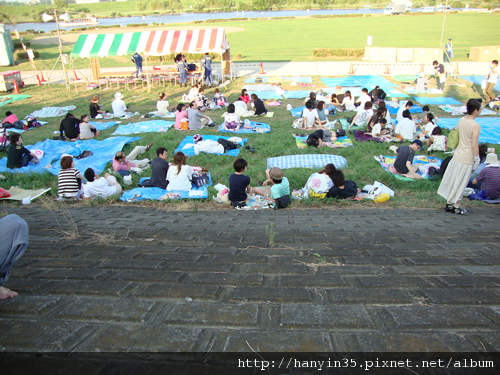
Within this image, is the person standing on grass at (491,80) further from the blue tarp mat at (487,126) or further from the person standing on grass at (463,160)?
the person standing on grass at (463,160)

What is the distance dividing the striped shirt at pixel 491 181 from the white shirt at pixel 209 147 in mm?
6510

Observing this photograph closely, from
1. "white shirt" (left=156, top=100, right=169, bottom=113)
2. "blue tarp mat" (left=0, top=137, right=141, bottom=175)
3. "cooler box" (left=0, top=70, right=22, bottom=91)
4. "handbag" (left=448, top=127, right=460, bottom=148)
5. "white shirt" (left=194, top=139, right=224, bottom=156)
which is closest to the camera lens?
"handbag" (left=448, top=127, right=460, bottom=148)

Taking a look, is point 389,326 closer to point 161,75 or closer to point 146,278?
point 146,278

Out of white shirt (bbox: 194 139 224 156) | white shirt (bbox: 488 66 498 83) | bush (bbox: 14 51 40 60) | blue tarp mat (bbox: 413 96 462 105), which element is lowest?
white shirt (bbox: 194 139 224 156)

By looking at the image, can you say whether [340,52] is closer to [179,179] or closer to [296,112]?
[296,112]

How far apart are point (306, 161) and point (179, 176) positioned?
357cm

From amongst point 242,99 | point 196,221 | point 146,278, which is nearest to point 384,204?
point 196,221

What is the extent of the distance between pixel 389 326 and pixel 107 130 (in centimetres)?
1240

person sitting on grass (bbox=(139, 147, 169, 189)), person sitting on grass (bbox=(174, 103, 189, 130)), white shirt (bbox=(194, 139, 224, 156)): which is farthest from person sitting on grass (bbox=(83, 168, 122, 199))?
person sitting on grass (bbox=(174, 103, 189, 130))

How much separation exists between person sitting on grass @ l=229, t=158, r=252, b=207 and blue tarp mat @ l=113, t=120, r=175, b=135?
6.36 metres

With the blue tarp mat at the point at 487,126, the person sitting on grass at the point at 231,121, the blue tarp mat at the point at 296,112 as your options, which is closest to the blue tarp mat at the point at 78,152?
the person sitting on grass at the point at 231,121

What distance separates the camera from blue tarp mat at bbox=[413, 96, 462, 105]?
1442 cm

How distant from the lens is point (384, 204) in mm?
6703

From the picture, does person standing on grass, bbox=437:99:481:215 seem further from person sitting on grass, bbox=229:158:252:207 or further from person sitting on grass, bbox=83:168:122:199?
person sitting on grass, bbox=83:168:122:199
